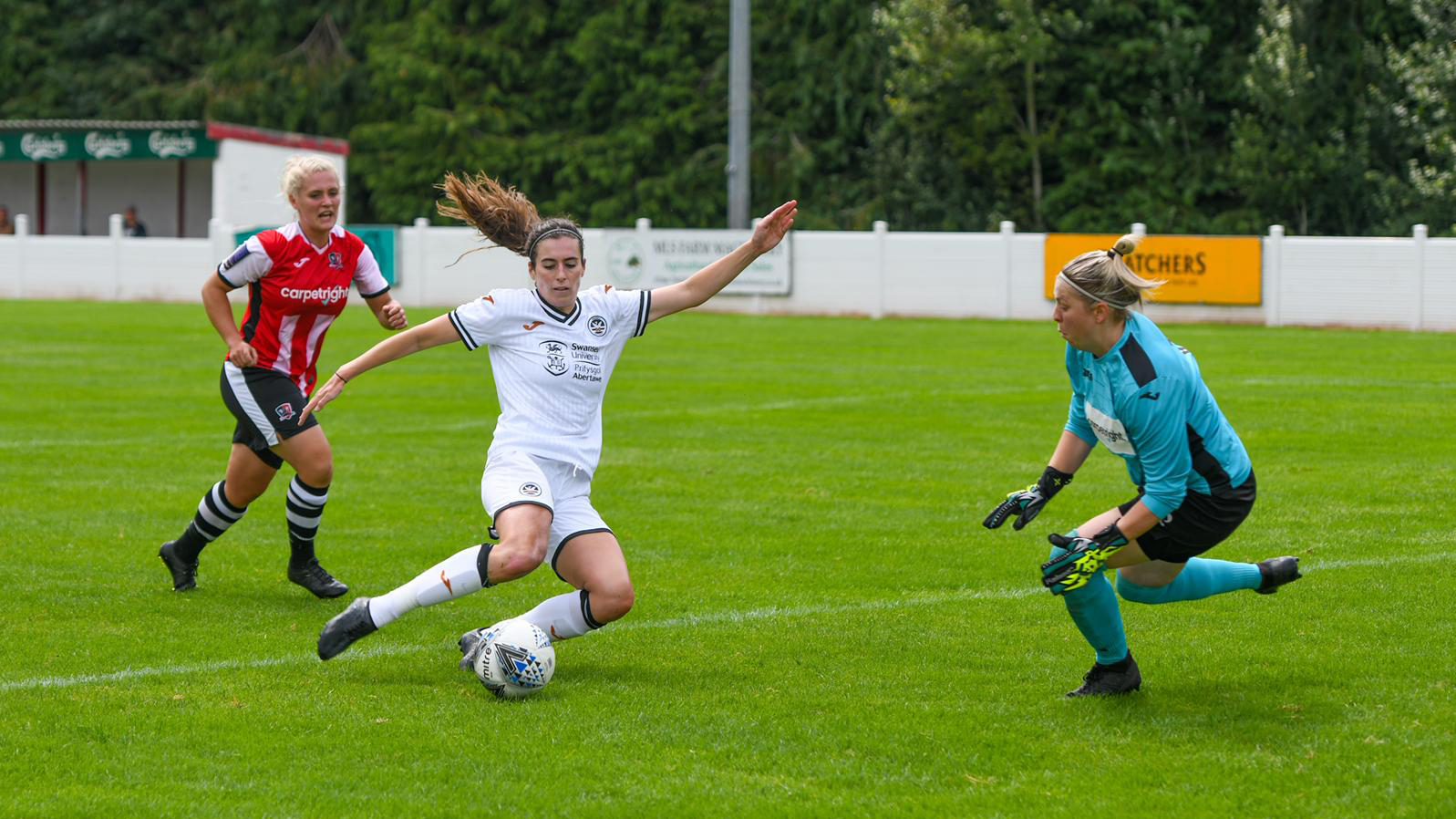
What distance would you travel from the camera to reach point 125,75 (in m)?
52.4

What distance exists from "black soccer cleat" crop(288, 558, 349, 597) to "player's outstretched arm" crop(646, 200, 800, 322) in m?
2.22

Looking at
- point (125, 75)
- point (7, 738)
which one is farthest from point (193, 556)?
point (125, 75)

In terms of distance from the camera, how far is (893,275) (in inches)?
1182

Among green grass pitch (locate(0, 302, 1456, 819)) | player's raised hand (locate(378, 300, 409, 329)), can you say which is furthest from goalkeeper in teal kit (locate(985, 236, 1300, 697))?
player's raised hand (locate(378, 300, 409, 329))

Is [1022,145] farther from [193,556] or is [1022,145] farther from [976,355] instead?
[193,556]

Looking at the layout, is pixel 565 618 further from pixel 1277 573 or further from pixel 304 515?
pixel 1277 573

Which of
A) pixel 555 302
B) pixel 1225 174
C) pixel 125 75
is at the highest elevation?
pixel 125 75

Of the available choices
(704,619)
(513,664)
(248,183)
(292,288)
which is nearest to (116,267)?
(248,183)

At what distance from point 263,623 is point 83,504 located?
3643 mm

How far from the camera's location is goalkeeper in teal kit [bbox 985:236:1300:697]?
547 centimetres

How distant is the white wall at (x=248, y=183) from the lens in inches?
1587

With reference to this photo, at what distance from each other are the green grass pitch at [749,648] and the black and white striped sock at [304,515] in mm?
255

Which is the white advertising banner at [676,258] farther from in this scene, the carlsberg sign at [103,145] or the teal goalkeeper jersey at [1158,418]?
the teal goalkeeper jersey at [1158,418]

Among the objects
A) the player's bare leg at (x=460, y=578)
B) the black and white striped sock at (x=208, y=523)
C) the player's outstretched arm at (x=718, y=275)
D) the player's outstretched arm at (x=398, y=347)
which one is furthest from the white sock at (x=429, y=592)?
the black and white striped sock at (x=208, y=523)
